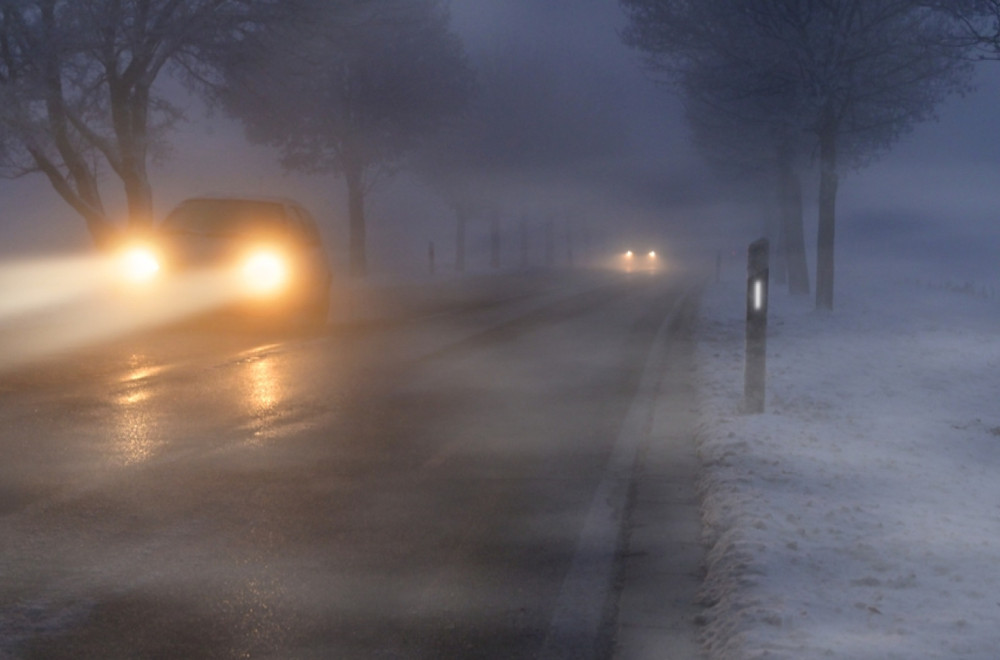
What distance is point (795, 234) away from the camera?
2733 centimetres

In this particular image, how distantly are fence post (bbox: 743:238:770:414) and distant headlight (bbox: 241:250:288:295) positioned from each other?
7.28 meters

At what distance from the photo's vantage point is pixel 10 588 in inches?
145

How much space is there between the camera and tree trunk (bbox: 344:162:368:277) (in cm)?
3433

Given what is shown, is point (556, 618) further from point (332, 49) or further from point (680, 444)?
point (332, 49)

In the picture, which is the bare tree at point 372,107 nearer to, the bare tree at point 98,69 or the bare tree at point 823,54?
the bare tree at point 98,69

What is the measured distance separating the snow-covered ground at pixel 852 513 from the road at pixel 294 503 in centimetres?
63

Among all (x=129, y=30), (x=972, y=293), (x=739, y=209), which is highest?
(x=129, y=30)

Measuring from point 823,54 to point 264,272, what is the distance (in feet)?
37.6

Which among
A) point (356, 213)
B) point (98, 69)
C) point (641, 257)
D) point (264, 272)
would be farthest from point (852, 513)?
point (641, 257)

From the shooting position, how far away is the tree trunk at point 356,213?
34.3 meters

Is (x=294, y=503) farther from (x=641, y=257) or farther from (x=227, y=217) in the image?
(x=641, y=257)

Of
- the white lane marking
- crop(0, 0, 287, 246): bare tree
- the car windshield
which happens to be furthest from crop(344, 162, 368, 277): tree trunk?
the white lane marking

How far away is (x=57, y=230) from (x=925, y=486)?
276ft

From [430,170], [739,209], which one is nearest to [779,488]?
[430,170]
